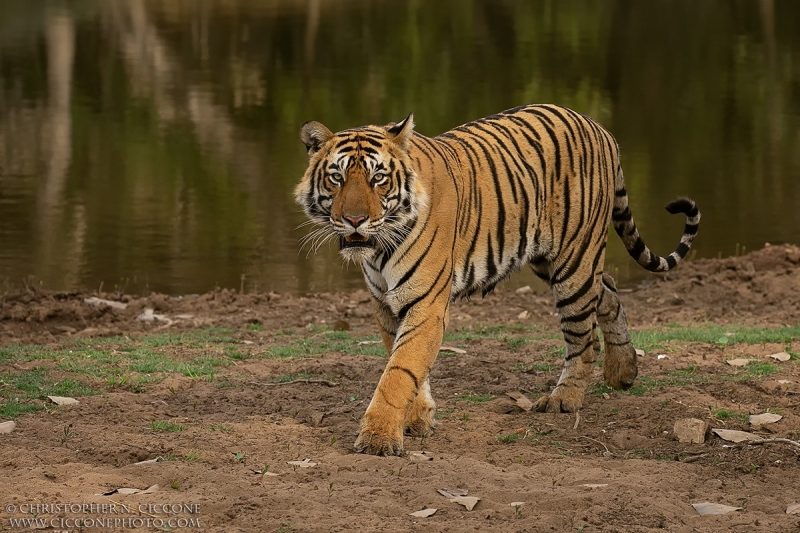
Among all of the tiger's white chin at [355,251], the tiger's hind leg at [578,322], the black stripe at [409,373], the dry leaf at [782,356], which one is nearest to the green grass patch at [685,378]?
the dry leaf at [782,356]

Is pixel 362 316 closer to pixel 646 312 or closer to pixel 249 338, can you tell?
pixel 249 338

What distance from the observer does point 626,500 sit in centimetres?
454

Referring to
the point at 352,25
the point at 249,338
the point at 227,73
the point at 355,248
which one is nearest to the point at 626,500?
the point at 355,248

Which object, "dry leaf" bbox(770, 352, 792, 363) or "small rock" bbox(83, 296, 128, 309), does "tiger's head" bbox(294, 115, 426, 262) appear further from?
"small rock" bbox(83, 296, 128, 309)

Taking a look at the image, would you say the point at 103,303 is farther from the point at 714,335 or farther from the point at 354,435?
the point at 714,335

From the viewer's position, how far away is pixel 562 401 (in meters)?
6.25

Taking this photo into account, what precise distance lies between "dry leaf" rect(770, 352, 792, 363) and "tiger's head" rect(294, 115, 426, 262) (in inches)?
119

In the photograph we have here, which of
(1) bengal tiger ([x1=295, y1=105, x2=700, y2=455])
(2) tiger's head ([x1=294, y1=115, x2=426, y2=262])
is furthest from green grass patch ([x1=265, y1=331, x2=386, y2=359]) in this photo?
→ (2) tiger's head ([x1=294, y1=115, x2=426, y2=262])

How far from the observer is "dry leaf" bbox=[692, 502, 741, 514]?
4.50 meters

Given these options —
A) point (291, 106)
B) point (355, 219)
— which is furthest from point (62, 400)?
point (291, 106)

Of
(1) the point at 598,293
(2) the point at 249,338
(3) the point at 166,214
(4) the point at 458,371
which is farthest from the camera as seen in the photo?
(3) the point at 166,214

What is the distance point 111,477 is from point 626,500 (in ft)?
6.71

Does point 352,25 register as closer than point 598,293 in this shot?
No

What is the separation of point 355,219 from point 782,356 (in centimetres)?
345
